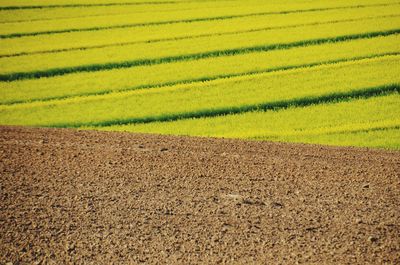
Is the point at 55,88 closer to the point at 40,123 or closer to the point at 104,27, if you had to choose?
the point at 40,123

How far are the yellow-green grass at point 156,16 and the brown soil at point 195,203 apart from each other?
14.8 meters

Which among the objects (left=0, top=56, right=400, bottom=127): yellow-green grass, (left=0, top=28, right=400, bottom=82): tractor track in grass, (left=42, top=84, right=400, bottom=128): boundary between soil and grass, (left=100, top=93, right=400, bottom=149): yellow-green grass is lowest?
(left=100, top=93, right=400, bottom=149): yellow-green grass

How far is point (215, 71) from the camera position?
16.5m

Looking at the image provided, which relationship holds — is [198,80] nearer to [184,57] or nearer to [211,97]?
[211,97]

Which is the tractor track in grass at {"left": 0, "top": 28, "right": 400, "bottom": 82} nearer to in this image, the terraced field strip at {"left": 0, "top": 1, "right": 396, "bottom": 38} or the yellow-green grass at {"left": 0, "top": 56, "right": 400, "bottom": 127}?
the yellow-green grass at {"left": 0, "top": 56, "right": 400, "bottom": 127}

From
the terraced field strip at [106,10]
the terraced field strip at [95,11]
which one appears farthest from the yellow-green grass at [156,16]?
the terraced field strip at [95,11]

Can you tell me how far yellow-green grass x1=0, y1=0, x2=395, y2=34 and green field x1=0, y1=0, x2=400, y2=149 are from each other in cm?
5

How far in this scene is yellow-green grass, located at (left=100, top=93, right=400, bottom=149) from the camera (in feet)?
36.8

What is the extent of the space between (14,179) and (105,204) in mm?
1854

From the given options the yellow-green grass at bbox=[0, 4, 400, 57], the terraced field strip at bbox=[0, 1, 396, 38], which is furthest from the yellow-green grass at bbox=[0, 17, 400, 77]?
the terraced field strip at bbox=[0, 1, 396, 38]

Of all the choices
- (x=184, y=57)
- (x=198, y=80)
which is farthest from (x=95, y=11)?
(x=198, y=80)

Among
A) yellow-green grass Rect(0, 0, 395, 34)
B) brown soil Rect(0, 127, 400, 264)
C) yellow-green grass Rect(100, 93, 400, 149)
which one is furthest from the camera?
yellow-green grass Rect(0, 0, 395, 34)

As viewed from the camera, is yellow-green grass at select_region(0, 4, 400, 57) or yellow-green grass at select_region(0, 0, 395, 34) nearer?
yellow-green grass at select_region(0, 4, 400, 57)

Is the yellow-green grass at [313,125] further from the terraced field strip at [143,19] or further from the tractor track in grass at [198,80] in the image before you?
the terraced field strip at [143,19]
